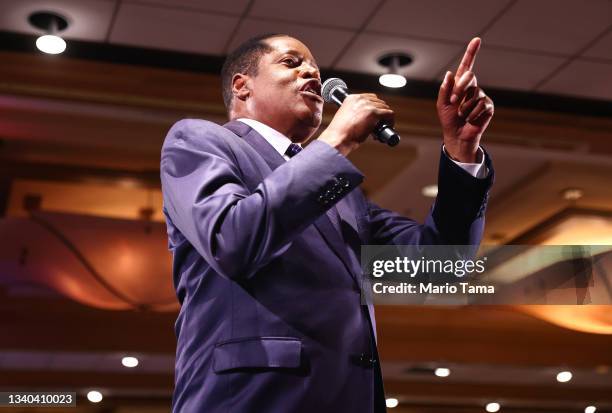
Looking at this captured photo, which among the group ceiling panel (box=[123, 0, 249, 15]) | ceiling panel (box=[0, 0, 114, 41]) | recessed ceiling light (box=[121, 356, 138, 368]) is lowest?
recessed ceiling light (box=[121, 356, 138, 368])

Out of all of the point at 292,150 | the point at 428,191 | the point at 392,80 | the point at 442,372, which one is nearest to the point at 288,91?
the point at 292,150

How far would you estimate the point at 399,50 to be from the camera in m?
3.84

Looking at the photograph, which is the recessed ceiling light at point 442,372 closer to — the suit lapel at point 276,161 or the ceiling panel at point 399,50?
the ceiling panel at point 399,50

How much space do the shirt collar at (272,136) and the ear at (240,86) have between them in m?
0.11

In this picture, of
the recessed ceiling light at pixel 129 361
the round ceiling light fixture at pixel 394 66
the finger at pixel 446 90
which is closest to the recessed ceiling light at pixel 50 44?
the round ceiling light fixture at pixel 394 66

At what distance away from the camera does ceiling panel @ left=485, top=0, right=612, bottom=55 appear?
11.5 ft

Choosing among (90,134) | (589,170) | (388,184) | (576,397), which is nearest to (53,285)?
(90,134)

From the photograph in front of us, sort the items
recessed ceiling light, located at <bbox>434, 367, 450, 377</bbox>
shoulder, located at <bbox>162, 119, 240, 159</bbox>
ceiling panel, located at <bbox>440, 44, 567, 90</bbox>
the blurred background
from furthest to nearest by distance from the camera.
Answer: recessed ceiling light, located at <bbox>434, 367, 450, 377</bbox> → ceiling panel, located at <bbox>440, 44, 567, 90</bbox> → the blurred background → shoulder, located at <bbox>162, 119, 240, 159</bbox>

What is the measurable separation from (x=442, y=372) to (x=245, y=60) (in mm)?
5884

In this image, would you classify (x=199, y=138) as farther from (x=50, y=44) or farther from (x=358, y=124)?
(x=50, y=44)

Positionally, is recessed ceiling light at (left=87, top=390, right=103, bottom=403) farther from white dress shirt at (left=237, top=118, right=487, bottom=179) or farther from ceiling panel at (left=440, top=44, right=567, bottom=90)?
white dress shirt at (left=237, top=118, right=487, bottom=179)

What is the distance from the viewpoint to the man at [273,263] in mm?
1031

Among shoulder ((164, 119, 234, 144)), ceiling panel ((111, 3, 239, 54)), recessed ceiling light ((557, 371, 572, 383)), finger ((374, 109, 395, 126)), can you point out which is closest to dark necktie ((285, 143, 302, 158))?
shoulder ((164, 119, 234, 144))

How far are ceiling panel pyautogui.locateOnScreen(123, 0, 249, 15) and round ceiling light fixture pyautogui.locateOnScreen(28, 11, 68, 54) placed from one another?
35cm
